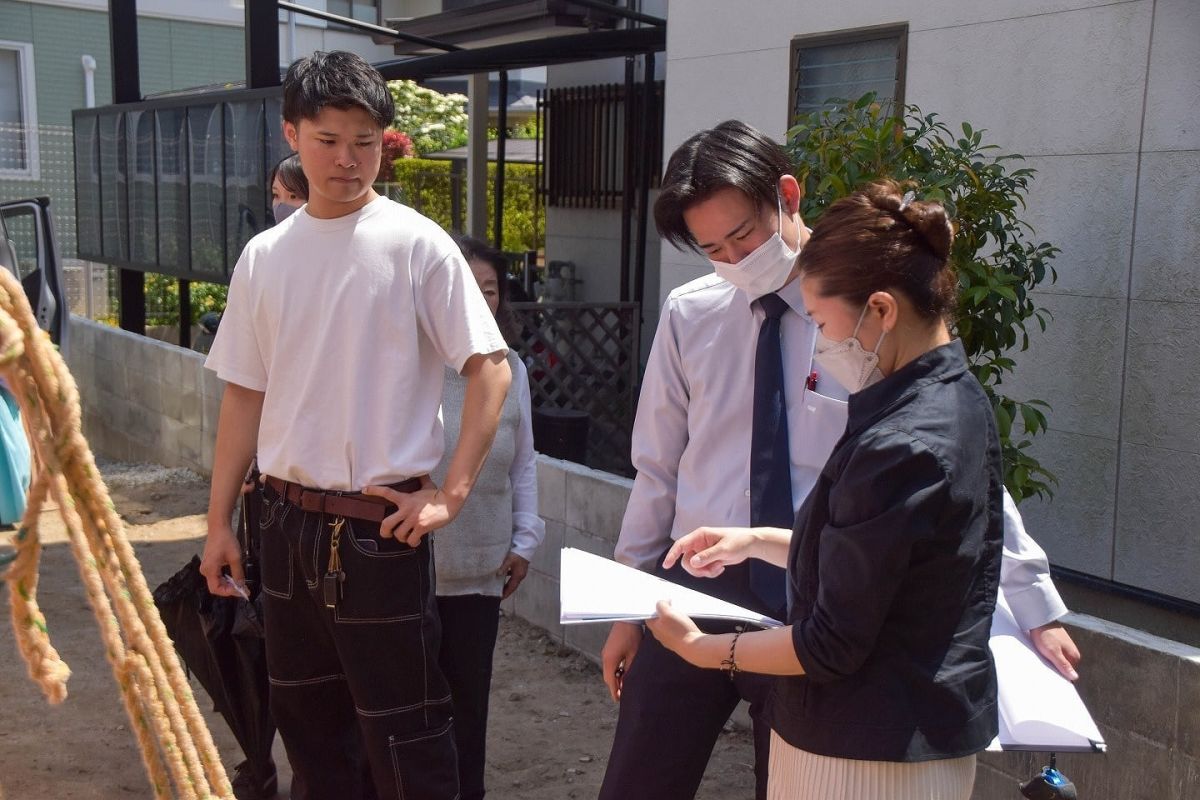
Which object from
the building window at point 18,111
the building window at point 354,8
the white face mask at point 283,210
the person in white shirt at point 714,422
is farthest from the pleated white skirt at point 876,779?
the building window at point 354,8

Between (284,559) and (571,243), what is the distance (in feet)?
28.2

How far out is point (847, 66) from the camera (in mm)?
5980

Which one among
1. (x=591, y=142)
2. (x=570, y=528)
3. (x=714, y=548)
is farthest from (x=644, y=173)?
(x=714, y=548)

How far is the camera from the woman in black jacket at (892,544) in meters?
1.76

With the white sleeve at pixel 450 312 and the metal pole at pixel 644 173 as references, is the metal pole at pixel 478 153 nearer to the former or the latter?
the metal pole at pixel 644 173

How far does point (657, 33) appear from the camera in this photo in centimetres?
850

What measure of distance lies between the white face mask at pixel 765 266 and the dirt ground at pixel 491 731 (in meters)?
2.05

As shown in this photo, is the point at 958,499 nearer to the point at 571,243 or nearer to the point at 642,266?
the point at 642,266

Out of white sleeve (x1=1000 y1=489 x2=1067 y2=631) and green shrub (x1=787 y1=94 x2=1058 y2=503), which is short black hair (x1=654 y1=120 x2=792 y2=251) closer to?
white sleeve (x1=1000 y1=489 x2=1067 y2=631)

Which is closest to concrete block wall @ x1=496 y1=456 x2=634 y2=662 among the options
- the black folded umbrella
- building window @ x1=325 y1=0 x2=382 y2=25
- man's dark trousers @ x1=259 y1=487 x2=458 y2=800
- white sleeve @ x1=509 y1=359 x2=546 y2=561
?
white sleeve @ x1=509 y1=359 x2=546 y2=561

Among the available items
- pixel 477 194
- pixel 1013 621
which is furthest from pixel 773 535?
pixel 477 194

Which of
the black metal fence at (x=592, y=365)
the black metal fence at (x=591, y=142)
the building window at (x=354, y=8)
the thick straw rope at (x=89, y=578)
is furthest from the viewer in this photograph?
the building window at (x=354, y=8)

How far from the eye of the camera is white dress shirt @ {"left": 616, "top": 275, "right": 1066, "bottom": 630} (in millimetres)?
2428

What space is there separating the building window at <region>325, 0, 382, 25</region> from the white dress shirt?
2145 centimetres
